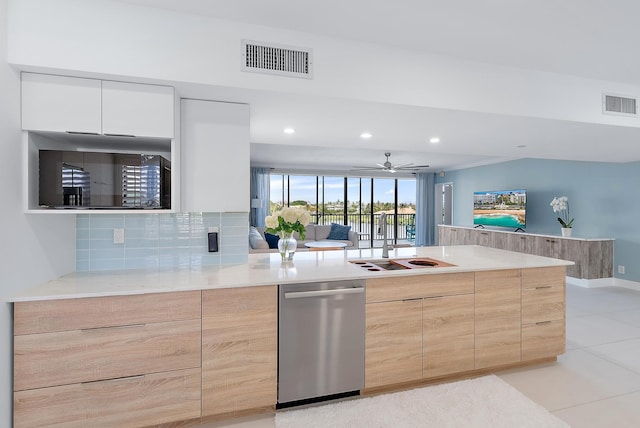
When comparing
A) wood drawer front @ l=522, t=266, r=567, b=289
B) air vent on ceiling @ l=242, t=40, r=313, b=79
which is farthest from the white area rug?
air vent on ceiling @ l=242, t=40, r=313, b=79

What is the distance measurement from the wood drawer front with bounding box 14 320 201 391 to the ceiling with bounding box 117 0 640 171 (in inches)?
57.9

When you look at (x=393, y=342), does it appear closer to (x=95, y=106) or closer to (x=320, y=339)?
(x=320, y=339)

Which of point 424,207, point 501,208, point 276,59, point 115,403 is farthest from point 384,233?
point 424,207

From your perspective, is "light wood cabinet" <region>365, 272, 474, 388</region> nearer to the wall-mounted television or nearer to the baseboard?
the baseboard

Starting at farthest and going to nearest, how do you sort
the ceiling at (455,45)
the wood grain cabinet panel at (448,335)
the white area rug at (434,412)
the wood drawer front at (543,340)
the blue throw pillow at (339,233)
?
the blue throw pillow at (339,233), the wood drawer front at (543,340), the wood grain cabinet panel at (448,335), the white area rug at (434,412), the ceiling at (455,45)

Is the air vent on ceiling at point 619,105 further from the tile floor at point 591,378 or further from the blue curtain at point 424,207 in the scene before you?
the blue curtain at point 424,207

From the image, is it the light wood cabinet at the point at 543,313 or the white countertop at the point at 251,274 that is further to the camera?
the light wood cabinet at the point at 543,313

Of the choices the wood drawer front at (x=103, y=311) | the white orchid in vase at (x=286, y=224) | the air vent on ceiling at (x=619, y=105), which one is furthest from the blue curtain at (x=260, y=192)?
the air vent on ceiling at (x=619, y=105)

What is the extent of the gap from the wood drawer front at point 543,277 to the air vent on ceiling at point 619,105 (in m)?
1.45

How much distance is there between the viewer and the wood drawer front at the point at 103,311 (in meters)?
1.68

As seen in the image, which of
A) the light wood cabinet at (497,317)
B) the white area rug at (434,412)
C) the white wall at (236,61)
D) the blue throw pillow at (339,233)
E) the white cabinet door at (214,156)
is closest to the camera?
the white wall at (236,61)

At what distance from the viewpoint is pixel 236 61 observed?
2010 mm

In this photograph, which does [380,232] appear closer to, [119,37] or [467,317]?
[467,317]

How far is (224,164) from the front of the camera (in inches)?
90.1
